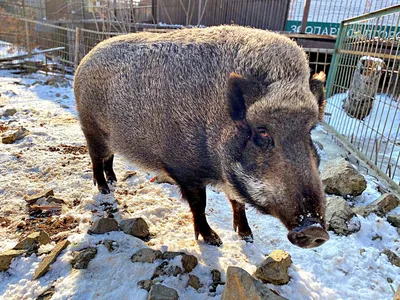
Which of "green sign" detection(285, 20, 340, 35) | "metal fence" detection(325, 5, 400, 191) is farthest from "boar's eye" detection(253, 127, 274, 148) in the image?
"green sign" detection(285, 20, 340, 35)

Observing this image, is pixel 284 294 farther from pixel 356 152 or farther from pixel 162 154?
pixel 356 152

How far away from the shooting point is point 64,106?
6395 mm

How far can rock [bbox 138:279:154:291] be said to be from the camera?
2.02 metres

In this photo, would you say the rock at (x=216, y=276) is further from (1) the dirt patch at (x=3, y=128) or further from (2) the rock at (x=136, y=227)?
(1) the dirt patch at (x=3, y=128)

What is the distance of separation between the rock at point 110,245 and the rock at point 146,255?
181 mm

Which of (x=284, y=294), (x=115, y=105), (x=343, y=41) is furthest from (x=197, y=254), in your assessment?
(x=343, y=41)

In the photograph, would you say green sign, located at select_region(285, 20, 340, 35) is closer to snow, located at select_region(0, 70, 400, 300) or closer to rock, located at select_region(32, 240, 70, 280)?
snow, located at select_region(0, 70, 400, 300)

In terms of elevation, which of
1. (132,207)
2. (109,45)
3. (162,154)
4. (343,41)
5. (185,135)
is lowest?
(132,207)

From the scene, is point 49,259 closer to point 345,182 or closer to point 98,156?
point 98,156

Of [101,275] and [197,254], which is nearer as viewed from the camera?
[101,275]

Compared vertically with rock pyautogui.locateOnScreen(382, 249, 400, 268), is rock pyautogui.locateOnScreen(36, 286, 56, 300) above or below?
below

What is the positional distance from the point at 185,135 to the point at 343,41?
4642mm

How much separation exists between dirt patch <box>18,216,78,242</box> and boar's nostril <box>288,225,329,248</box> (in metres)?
1.90

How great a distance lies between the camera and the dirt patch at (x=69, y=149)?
421 centimetres
